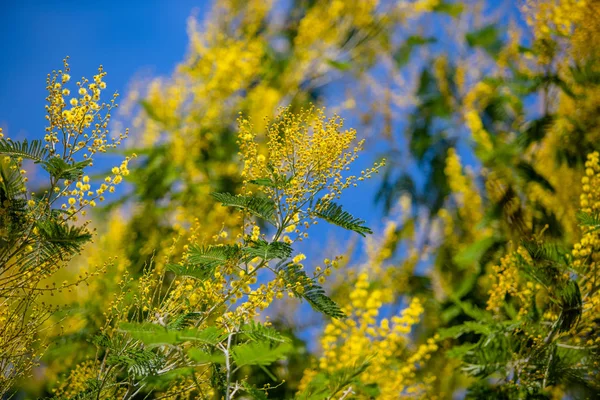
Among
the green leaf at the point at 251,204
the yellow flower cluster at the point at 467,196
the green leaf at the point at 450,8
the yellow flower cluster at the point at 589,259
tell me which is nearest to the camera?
the green leaf at the point at 251,204

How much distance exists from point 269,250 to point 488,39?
5.96 metres

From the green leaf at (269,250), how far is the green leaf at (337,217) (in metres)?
0.24

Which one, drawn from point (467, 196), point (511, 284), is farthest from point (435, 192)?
point (511, 284)

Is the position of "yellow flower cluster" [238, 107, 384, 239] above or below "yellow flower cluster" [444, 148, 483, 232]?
below

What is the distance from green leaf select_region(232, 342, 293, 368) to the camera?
6.00 ft

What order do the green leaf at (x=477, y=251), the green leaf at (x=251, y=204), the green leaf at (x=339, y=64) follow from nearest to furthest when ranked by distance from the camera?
the green leaf at (x=251, y=204) < the green leaf at (x=477, y=251) < the green leaf at (x=339, y=64)

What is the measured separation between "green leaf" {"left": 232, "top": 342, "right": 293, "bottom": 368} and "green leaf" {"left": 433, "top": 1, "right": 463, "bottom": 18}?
22.3 feet

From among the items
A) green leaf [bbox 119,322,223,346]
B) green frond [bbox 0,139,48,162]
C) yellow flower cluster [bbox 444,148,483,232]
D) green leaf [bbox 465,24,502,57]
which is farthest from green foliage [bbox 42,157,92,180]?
green leaf [bbox 465,24,502,57]

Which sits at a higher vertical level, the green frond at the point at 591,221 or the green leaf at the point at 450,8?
the green leaf at the point at 450,8

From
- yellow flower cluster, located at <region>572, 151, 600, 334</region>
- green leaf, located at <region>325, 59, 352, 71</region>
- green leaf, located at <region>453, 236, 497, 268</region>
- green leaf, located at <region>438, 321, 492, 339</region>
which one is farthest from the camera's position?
green leaf, located at <region>325, 59, 352, 71</region>

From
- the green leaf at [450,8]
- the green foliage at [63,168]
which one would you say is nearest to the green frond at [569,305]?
the green foliage at [63,168]

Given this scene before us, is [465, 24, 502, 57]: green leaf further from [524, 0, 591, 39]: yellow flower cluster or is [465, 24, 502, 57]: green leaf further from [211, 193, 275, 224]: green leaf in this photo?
[211, 193, 275, 224]: green leaf

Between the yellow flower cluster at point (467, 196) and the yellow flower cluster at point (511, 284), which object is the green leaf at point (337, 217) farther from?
the yellow flower cluster at point (467, 196)

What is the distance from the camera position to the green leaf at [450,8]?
297 inches
